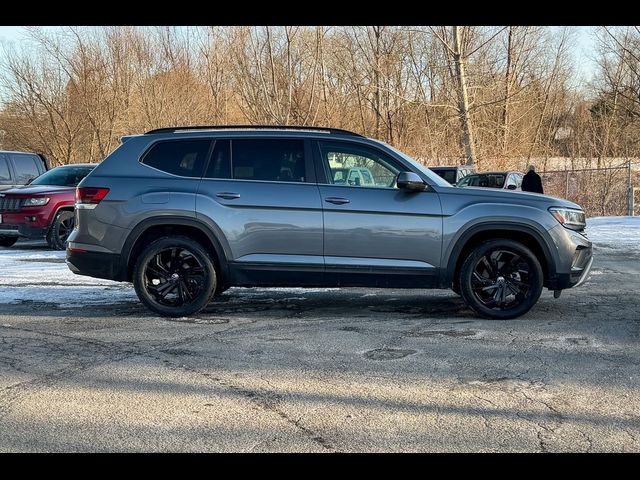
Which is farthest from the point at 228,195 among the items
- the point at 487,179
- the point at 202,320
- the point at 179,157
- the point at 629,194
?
the point at 629,194

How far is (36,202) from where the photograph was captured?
44.4ft

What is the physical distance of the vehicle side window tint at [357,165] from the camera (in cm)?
693

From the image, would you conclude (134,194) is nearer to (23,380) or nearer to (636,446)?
(23,380)

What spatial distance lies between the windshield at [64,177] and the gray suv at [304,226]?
8.18 metres

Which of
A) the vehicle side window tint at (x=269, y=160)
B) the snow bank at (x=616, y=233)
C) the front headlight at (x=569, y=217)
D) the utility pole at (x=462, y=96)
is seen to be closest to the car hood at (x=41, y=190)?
the vehicle side window tint at (x=269, y=160)

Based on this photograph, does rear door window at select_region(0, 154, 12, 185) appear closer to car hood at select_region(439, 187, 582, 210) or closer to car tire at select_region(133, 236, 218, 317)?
car tire at select_region(133, 236, 218, 317)

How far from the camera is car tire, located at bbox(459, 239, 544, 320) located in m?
6.77

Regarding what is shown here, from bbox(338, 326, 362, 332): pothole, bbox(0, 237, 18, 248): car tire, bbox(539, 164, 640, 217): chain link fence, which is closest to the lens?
bbox(338, 326, 362, 332): pothole

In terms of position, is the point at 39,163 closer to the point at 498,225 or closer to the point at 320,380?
the point at 498,225

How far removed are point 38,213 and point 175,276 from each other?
7.71 meters

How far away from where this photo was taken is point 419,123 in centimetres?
3256

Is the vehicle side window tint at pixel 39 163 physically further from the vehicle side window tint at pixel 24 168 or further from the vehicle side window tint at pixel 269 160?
the vehicle side window tint at pixel 269 160

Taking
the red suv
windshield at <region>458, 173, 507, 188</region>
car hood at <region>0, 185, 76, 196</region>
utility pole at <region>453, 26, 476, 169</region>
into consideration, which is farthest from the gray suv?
utility pole at <region>453, 26, 476, 169</region>

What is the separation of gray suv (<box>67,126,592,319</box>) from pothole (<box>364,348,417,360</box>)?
1309 mm
